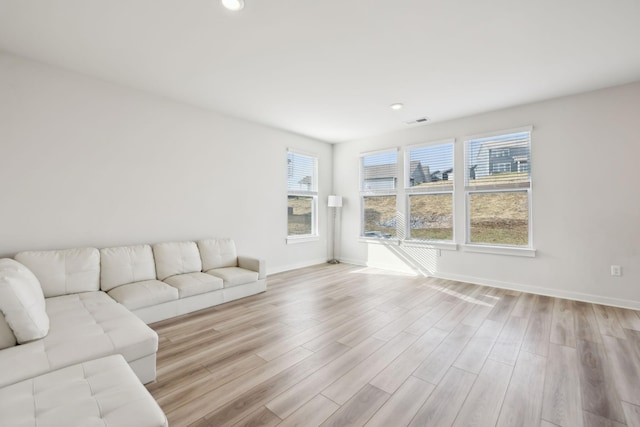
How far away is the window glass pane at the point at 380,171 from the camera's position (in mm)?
5738

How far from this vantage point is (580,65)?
3.09 metres

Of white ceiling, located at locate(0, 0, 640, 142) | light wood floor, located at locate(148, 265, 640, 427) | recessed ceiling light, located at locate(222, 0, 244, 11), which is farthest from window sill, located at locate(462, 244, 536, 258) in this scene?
recessed ceiling light, located at locate(222, 0, 244, 11)

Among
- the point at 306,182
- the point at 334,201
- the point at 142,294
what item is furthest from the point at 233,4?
the point at 334,201

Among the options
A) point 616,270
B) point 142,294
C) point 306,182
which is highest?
point 306,182

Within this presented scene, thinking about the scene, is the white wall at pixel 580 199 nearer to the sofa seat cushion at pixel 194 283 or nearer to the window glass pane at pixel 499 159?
the window glass pane at pixel 499 159

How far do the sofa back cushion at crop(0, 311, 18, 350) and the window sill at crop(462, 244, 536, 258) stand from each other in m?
5.35

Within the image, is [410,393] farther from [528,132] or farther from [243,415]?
[528,132]

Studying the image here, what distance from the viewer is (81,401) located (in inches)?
50.2

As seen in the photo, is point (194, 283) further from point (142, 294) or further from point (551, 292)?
point (551, 292)

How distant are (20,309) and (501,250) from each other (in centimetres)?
545

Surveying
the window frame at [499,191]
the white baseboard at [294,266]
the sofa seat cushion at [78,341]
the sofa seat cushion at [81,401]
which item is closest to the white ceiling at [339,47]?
the window frame at [499,191]

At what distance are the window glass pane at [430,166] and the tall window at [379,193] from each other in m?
0.36

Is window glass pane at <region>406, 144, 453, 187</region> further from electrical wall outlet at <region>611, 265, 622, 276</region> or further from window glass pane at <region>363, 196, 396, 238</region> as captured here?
electrical wall outlet at <region>611, 265, 622, 276</region>

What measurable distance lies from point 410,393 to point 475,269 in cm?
341
